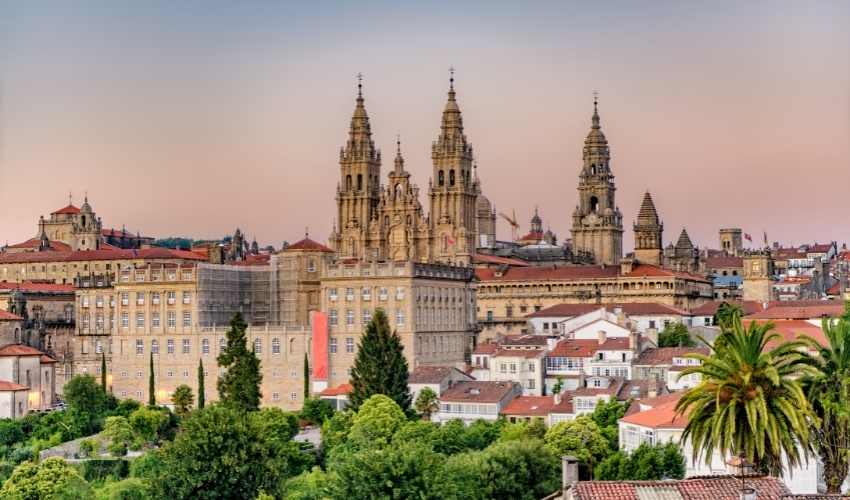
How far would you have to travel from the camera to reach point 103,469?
64.5 meters

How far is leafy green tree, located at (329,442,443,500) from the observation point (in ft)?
144

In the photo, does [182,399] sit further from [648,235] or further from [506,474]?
[648,235]

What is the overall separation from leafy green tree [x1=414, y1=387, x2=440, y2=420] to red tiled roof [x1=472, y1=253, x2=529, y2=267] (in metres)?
41.3

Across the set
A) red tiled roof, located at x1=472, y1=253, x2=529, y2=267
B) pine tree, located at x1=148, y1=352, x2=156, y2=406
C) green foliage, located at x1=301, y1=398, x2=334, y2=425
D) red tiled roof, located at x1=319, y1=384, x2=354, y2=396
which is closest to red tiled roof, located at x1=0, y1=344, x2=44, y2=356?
pine tree, located at x1=148, y1=352, x2=156, y2=406

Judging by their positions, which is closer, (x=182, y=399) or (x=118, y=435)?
(x=118, y=435)

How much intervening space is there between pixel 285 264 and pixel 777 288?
49568 millimetres

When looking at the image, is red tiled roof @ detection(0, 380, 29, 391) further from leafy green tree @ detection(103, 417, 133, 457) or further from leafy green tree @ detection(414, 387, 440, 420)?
leafy green tree @ detection(414, 387, 440, 420)

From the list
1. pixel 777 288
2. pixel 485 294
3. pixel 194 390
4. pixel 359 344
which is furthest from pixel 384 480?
pixel 777 288

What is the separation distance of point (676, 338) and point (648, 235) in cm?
4161

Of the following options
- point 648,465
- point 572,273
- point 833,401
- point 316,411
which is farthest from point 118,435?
point 572,273

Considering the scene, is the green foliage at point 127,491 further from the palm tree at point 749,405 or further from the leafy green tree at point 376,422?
the palm tree at point 749,405

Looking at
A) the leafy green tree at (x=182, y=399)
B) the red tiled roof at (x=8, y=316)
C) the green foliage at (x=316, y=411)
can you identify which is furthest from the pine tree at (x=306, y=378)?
the red tiled roof at (x=8, y=316)

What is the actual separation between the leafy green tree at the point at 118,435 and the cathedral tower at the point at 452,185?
135ft

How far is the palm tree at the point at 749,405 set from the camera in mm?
33031
